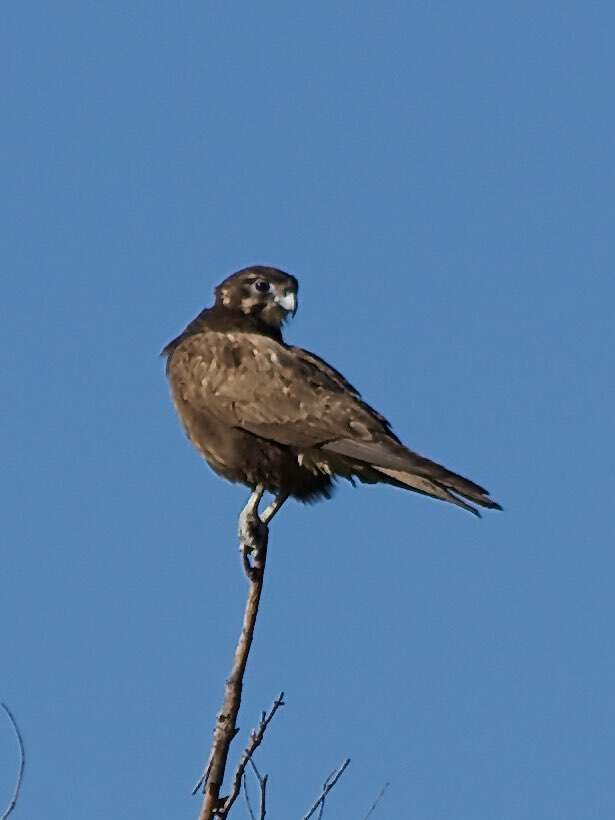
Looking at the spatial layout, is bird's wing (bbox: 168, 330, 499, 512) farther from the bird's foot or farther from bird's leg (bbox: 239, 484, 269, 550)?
the bird's foot

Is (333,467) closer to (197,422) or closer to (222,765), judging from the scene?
(197,422)

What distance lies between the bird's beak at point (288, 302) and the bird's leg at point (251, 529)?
4.62ft

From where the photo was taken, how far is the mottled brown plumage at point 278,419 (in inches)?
270

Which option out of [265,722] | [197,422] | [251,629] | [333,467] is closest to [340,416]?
[333,467]

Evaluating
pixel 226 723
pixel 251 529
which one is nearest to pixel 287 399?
pixel 251 529

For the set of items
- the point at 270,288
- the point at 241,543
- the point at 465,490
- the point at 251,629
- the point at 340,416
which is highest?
the point at 270,288

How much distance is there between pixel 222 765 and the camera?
492 cm

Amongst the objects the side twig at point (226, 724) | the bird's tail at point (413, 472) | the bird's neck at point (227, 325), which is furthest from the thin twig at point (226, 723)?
the bird's neck at point (227, 325)

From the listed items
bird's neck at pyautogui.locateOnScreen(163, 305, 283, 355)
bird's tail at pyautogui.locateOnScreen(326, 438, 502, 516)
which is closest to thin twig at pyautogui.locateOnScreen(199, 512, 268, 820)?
bird's tail at pyautogui.locateOnScreen(326, 438, 502, 516)

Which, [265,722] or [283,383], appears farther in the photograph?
[283,383]

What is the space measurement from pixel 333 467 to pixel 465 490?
1.02 m

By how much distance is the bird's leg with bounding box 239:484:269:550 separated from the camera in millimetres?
6059

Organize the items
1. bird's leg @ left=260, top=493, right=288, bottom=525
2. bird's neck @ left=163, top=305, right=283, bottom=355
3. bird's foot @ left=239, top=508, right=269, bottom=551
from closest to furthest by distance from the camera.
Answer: bird's foot @ left=239, top=508, right=269, bottom=551
bird's leg @ left=260, top=493, right=288, bottom=525
bird's neck @ left=163, top=305, right=283, bottom=355

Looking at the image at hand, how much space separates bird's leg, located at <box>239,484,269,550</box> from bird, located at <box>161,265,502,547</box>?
0.06m
